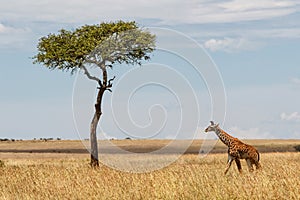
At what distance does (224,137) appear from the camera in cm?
2147

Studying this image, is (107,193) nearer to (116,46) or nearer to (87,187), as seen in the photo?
(87,187)

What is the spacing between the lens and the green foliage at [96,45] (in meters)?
36.8

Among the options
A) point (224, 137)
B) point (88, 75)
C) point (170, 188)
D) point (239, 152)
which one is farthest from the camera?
point (88, 75)

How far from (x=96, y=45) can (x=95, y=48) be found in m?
0.38

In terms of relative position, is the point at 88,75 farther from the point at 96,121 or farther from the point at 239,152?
the point at 239,152

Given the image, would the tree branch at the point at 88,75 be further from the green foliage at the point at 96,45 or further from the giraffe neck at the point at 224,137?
the giraffe neck at the point at 224,137

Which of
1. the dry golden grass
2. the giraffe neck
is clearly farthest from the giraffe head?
the dry golden grass

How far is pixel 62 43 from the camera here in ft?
125

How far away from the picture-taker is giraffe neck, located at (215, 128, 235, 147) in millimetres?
21266

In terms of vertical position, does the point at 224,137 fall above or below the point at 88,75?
below

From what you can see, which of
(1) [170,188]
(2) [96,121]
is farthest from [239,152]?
(2) [96,121]


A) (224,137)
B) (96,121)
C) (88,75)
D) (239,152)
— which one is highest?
(88,75)

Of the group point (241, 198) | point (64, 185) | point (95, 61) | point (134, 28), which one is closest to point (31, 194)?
point (64, 185)

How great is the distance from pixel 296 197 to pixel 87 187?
568 centimetres
